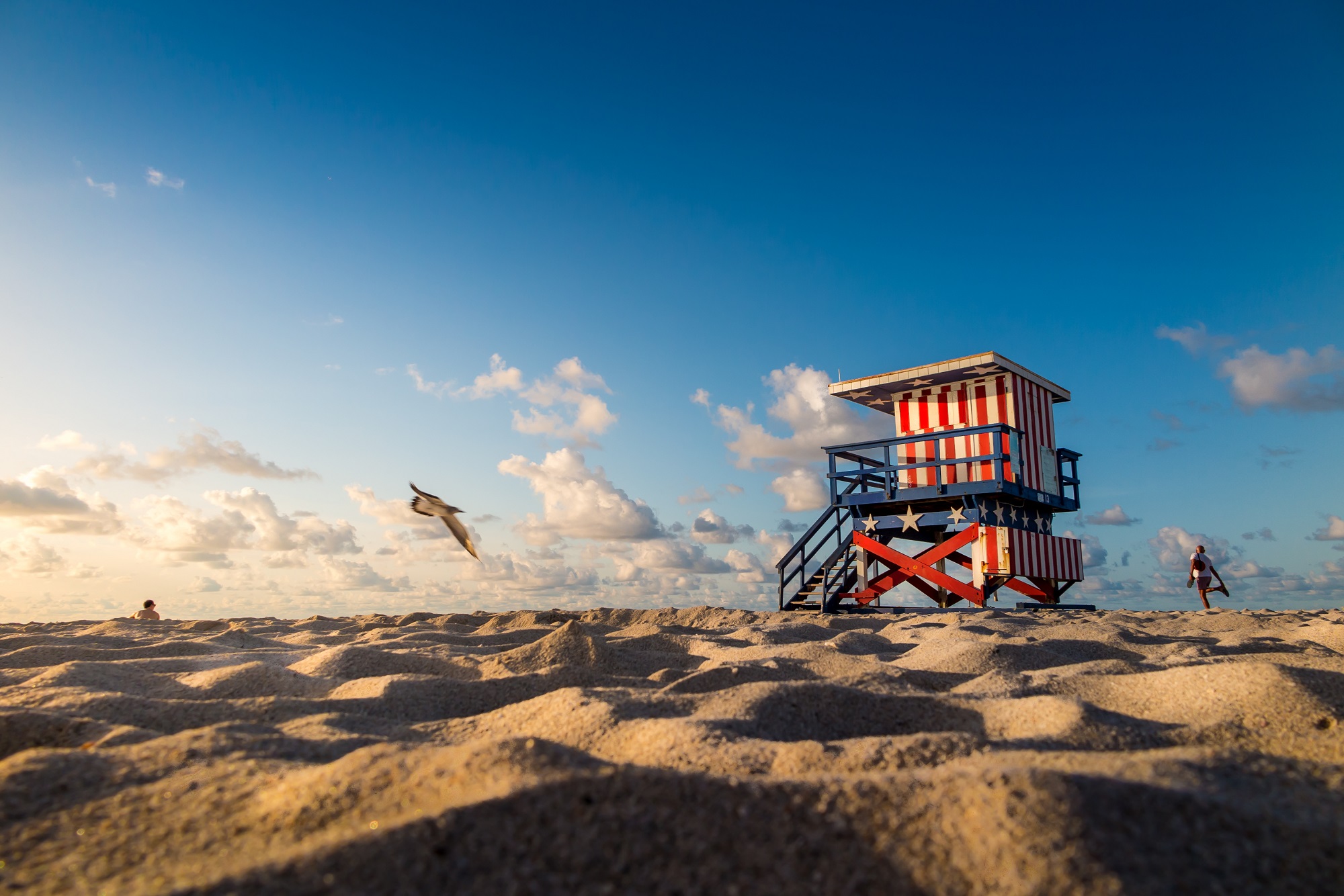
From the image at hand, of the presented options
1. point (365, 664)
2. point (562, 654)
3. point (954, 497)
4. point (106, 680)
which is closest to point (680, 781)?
point (562, 654)

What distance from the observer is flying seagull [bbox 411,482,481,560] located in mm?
4477

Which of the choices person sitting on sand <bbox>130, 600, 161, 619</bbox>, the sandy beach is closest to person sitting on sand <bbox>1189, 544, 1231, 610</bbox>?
the sandy beach

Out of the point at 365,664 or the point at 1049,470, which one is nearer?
the point at 365,664

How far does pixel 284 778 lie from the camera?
1903mm

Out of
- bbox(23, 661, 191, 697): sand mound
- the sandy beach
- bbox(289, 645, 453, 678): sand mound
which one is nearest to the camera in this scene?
the sandy beach

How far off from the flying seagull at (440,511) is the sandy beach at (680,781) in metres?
1.02

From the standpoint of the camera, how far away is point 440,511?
4.55m

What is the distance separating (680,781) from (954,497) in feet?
31.8

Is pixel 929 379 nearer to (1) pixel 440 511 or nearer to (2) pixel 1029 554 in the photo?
(2) pixel 1029 554

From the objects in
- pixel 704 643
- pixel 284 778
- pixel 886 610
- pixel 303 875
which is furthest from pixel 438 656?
pixel 886 610

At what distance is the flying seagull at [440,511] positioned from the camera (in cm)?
448

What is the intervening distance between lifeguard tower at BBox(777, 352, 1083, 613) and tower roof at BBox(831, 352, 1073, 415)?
2cm

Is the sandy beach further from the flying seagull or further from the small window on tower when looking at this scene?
the small window on tower

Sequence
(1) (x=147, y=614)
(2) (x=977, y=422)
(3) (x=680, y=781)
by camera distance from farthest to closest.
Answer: (2) (x=977, y=422)
(1) (x=147, y=614)
(3) (x=680, y=781)
